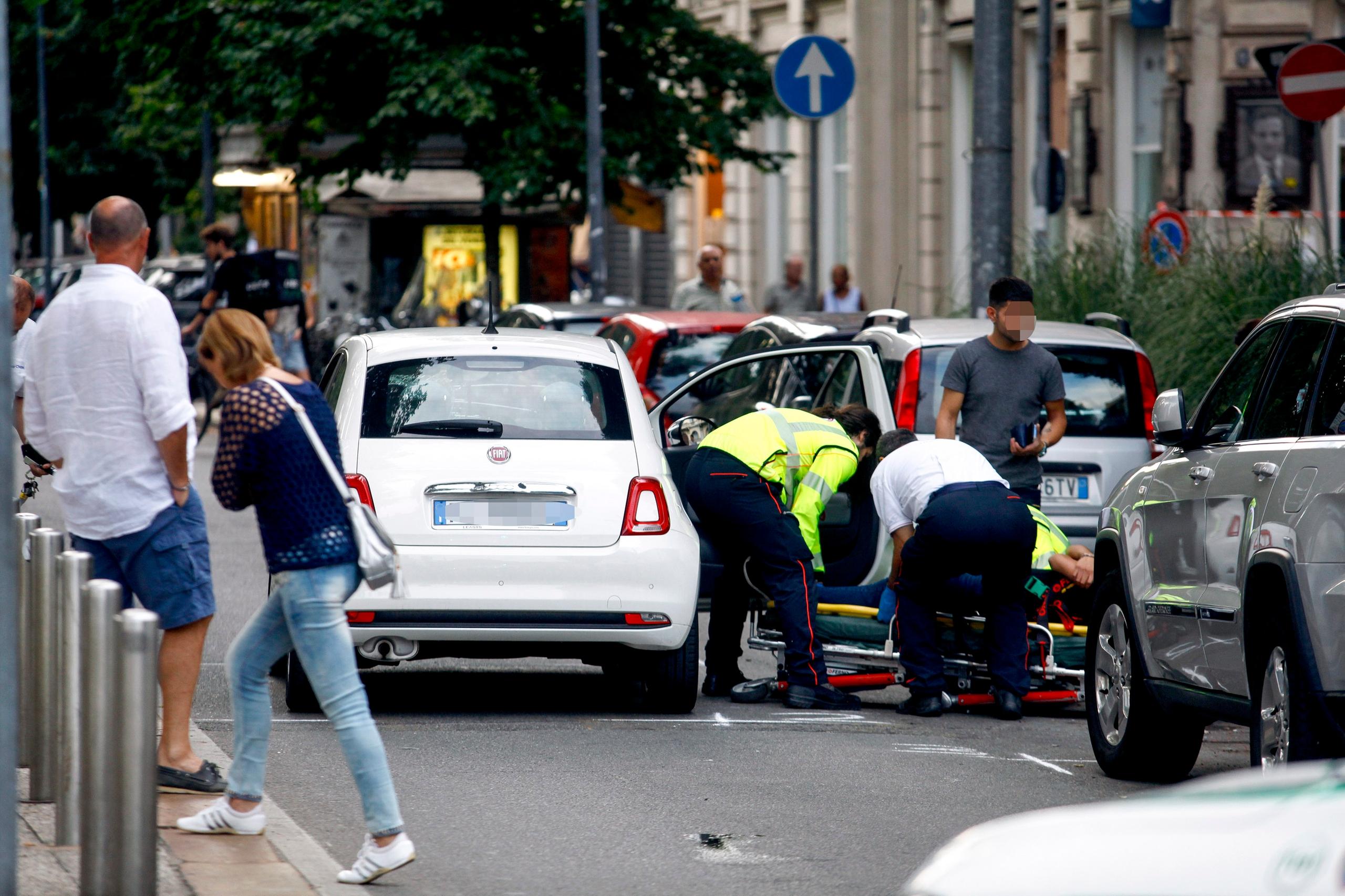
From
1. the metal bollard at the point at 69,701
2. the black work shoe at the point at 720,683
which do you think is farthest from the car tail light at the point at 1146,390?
the metal bollard at the point at 69,701

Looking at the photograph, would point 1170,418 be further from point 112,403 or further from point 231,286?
point 231,286

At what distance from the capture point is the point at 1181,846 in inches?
128

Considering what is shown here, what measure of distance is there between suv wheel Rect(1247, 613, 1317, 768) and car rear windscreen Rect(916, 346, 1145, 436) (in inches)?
186

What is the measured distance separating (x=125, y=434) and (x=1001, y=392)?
4.92m

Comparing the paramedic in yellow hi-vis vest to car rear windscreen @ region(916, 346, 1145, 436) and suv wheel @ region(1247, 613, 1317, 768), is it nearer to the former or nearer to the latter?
car rear windscreen @ region(916, 346, 1145, 436)

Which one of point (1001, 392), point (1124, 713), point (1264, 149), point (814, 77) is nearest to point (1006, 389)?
point (1001, 392)

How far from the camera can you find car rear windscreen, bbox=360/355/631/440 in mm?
9055

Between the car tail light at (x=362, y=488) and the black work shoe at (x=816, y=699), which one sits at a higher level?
the car tail light at (x=362, y=488)

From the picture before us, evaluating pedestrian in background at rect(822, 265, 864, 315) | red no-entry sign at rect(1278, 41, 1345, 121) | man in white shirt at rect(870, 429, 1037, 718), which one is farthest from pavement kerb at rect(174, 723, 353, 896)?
pedestrian in background at rect(822, 265, 864, 315)

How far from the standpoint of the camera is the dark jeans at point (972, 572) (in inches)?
354

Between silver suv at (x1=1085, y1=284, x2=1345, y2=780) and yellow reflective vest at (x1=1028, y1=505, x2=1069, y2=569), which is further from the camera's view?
yellow reflective vest at (x1=1028, y1=505, x2=1069, y2=569)

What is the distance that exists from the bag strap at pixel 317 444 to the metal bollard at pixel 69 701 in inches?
27.0

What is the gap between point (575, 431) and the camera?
30.0 ft

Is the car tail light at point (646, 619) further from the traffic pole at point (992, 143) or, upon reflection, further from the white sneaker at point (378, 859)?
the traffic pole at point (992, 143)
